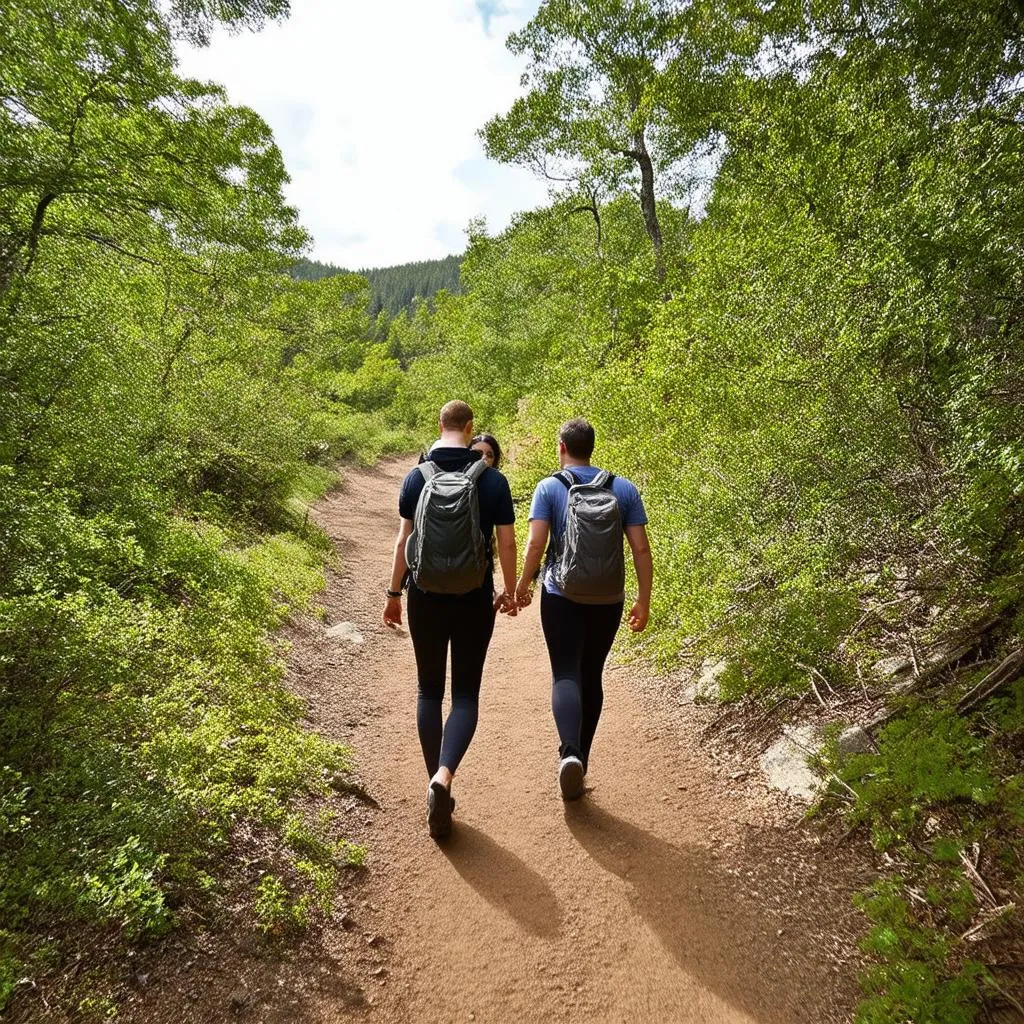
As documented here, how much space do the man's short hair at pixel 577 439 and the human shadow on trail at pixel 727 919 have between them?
2.37 m

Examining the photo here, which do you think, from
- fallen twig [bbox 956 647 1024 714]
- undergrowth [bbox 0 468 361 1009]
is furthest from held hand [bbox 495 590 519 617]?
fallen twig [bbox 956 647 1024 714]

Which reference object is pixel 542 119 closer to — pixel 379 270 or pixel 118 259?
pixel 118 259

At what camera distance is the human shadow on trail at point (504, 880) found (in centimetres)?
290

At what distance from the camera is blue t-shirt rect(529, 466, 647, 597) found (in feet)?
11.4

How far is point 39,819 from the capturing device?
2.59 m

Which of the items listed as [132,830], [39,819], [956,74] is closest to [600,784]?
[132,830]

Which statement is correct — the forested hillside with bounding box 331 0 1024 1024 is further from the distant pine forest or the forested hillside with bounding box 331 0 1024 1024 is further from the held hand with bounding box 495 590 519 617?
the distant pine forest

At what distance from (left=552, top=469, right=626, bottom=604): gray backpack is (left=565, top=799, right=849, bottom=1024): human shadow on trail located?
149 cm

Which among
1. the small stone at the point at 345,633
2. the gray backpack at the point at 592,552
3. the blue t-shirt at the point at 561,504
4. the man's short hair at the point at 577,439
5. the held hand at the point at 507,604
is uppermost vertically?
the man's short hair at the point at 577,439

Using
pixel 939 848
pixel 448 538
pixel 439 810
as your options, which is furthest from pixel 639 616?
pixel 939 848

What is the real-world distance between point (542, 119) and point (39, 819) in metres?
15.0

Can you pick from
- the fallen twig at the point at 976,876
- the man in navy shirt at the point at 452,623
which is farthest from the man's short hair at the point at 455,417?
the fallen twig at the point at 976,876

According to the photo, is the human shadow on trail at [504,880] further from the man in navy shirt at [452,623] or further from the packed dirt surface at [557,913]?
the man in navy shirt at [452,623]

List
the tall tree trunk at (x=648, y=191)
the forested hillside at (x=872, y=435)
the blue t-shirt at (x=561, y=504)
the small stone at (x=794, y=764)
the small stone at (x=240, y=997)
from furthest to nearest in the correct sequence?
the tall tree trunk at (x=648, y=191) → the small stone at (x=794, y=764) → the blue t-shirt at (x=561, y=504) → the forested hillside at (x=872, y=435) → the small stone at (x=240, y=997)
